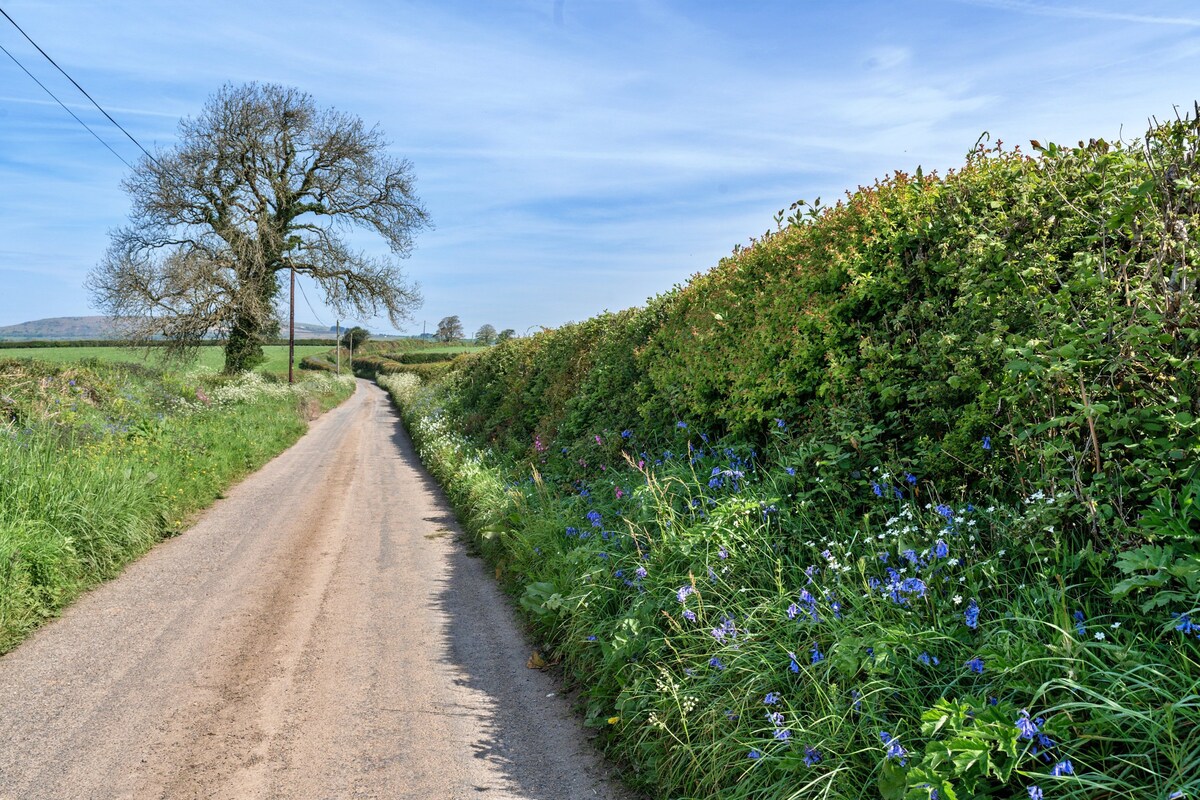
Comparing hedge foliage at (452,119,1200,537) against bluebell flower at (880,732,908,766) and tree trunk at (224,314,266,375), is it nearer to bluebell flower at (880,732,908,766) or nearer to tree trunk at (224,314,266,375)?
bluebell flower at (880,732,908,766)

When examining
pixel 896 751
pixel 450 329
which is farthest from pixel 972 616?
pixel 450 329

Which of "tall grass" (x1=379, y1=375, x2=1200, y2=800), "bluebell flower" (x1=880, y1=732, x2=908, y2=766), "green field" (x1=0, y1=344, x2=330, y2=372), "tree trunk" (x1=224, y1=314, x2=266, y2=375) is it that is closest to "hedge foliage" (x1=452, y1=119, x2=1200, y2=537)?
"tall grass" (x1=379, y1=375, x2=1200, y2=800)

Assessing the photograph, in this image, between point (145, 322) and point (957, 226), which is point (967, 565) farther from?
point (145, 322)

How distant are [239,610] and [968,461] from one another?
5938 millimetres

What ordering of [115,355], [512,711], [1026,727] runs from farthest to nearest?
[115,355] → [512,711] → [1026,727]

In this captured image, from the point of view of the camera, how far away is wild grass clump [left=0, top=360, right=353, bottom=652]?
20.0 feet

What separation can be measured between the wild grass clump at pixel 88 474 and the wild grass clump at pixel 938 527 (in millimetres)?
4345

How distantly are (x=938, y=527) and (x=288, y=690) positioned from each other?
418cm

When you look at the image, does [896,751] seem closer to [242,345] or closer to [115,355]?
[242,345]

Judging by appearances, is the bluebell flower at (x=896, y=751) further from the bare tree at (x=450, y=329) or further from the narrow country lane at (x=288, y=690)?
the bare tree at (x=450, y=329)

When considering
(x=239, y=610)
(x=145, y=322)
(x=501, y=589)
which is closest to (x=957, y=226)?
(x=501, y=589)

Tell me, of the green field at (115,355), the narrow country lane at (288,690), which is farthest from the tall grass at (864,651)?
the green field at (115,355)

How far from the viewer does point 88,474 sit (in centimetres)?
790

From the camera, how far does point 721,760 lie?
3.21 m
